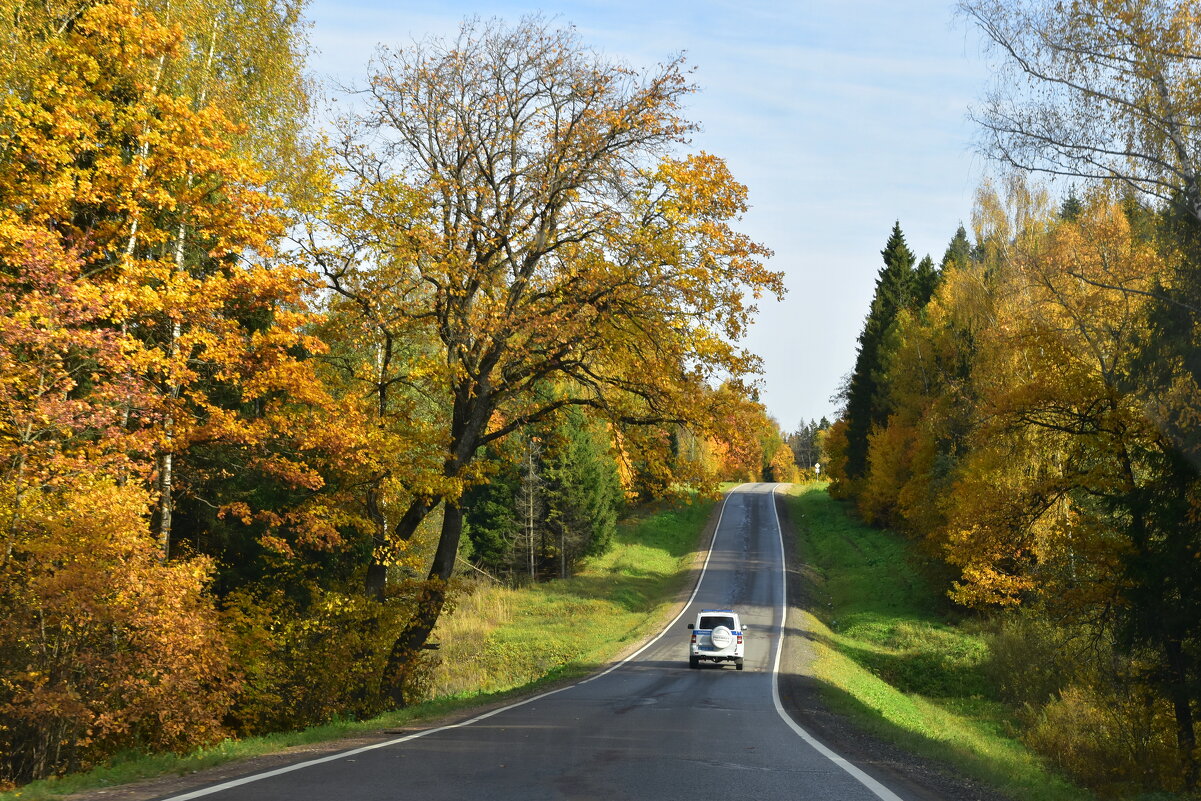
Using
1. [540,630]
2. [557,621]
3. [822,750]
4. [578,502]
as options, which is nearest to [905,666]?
[540,630]

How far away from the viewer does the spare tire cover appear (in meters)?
28.9

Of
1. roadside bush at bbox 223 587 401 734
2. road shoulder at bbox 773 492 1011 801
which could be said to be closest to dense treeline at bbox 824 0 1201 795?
road shoulder at bbox 773 492 1011 801

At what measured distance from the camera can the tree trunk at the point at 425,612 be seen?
18828mm

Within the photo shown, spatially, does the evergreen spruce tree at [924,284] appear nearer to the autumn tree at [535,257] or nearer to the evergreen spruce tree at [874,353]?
the evergreen spruce tree at [874,353]

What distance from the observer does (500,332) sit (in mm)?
17797

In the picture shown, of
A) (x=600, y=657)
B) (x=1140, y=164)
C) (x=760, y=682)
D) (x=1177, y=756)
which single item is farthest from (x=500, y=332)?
(x=600, y=657)

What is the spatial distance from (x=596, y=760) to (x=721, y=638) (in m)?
20.2

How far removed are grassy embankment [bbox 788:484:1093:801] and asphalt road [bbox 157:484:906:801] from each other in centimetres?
180

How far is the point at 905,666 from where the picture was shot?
33.5 m

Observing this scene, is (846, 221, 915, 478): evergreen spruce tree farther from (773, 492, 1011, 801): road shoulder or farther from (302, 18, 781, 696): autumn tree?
(302, 18, 781, 696): autumn tree

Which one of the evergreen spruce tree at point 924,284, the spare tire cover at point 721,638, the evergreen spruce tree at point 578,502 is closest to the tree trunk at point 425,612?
the spare tire cover at point 721,638

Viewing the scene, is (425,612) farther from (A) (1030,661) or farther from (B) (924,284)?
(B) (924,284)

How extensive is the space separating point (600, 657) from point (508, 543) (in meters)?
25.0

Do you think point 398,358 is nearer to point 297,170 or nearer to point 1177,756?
point 297,170
